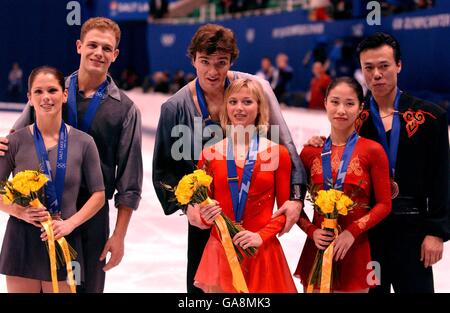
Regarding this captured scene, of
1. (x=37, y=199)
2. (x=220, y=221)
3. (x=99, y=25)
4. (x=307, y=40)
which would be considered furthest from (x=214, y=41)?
(x=307, y=40)

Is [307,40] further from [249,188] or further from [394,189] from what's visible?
[249,188]

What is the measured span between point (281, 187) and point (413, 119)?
699 millimetres

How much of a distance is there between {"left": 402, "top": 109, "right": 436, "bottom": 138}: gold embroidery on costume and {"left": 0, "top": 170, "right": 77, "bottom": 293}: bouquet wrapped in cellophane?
1.59 meters

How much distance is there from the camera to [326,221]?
10.5 ft

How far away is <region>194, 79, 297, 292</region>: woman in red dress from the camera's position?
319cm

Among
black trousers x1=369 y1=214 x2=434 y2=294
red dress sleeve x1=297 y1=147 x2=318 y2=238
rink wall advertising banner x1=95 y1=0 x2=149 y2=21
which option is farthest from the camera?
rink wall advertising banner x1=95 y1=0 x2=149 y2=21

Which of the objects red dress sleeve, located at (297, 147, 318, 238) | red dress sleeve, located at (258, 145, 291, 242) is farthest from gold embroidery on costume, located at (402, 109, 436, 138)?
red dress sleeve, located at (258, 145, 291, 242)

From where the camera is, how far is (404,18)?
14.2m

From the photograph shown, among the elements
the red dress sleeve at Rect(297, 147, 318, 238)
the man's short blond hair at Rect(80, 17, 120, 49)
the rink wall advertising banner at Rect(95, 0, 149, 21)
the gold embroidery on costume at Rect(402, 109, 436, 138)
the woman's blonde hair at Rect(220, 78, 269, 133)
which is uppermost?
the rink wall advertising banner at Rect(95, 0, 149, 21)

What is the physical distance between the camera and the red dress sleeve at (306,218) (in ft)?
10.8

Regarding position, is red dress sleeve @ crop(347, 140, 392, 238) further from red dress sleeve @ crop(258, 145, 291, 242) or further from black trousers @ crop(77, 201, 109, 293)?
black trousers @ crop(77, 201, 109, 293)

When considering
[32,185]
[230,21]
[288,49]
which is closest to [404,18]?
[288,49]

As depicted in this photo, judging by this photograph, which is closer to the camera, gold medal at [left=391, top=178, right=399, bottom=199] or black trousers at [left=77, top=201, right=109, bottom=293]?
gold medal at [left=391, top=178, right=399, bottom=199]

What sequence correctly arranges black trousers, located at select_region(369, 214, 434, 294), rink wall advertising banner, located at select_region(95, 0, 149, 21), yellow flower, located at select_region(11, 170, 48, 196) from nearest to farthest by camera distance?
yellow flower, located at select_region(11, 170, 48, 196) → black trousers, located at select_region(369, 214, 434, 294) → rink wall advertising banner, located at select_region(95, 0, 149, 21)
